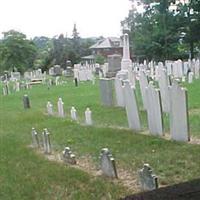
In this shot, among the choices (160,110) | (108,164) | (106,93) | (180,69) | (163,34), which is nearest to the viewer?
(108,164)

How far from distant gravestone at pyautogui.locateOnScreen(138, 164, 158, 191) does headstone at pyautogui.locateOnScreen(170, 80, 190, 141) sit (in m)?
2.98

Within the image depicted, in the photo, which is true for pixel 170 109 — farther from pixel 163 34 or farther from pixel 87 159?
pixel 163 34

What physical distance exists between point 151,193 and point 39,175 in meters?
3.28

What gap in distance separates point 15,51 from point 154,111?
163 feet

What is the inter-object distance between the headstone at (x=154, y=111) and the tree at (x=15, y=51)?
160 feet

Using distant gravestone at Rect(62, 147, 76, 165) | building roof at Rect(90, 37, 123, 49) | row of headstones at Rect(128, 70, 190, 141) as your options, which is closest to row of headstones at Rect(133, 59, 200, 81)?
row of headstones at Rect(128, 70, 190, 141)

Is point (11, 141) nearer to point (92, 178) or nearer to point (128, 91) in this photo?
point (128, 91)

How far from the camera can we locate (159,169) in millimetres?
6469

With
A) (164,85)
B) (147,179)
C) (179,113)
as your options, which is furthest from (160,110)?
(164,85)

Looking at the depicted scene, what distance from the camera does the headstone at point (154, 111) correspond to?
9.14 metres

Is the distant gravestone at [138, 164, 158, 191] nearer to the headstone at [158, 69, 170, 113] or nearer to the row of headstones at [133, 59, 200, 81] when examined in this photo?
the headstone at [158, 69, 170, 113]

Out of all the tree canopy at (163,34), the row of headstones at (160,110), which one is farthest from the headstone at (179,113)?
the tree canopy at (163,34)

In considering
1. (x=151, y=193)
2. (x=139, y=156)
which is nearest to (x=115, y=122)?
(x=139, y=156)

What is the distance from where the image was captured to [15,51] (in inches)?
2247
